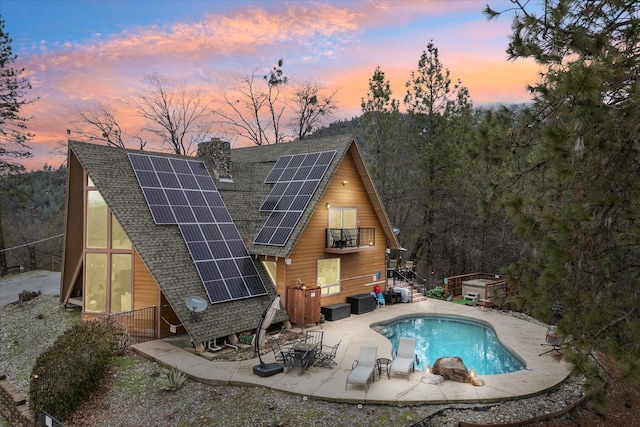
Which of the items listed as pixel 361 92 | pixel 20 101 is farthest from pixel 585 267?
pixel 20 101

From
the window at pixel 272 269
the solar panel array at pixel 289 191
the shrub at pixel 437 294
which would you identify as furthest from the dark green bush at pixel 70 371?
the shrub at pixel 437 294

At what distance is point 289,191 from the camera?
1814 centimetres

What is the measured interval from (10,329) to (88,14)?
43.0 ft

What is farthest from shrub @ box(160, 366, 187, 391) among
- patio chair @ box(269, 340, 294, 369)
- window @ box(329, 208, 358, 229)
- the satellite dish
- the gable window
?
window @ box(329, 208, 358, 229)

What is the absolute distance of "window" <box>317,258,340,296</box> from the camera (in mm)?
17578

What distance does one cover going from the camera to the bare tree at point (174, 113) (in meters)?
32.2

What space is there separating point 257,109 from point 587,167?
111 ft

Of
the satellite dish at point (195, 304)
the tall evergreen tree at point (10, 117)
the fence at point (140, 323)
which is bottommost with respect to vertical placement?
the fence at point (140, 323)

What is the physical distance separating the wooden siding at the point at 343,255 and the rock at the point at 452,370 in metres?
6.40

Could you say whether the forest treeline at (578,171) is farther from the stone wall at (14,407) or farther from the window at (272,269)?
the stone wall at (14,407)

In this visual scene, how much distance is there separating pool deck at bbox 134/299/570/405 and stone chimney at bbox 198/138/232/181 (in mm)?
8174

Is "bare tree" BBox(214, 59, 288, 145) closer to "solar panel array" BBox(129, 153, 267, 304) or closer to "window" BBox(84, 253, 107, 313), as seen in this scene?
"solar panel array" BBox(129, 153, 267, 304)

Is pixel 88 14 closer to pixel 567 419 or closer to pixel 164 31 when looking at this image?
pixel 164 31

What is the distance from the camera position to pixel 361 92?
97.1 feet
